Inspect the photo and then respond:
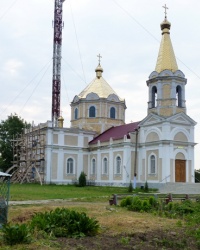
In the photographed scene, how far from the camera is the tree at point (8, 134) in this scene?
55156 mm

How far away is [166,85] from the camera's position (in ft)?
121

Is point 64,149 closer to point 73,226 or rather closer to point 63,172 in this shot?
point 63,172

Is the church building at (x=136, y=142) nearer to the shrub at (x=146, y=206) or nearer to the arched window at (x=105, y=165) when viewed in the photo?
the arched window at (x=105, y=165)

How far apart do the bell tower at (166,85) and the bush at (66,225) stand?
27.5 m

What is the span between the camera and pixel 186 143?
119ft

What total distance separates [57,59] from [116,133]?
12823 millimetres

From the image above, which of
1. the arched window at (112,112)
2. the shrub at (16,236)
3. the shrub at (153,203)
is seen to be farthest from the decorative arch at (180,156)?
the shrub at (16,236)

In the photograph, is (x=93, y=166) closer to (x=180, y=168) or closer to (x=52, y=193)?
(x=180, y=168)

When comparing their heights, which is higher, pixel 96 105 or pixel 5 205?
pixel 96 105

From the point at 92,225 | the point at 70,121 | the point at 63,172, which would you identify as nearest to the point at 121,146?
the point at 63,172

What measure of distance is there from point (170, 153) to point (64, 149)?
13406 millimetres

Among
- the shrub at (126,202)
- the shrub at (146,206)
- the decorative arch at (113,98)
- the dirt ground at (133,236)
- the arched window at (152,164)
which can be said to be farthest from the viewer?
the decorative arch at (113,98)

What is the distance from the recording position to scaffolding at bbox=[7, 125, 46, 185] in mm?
43562

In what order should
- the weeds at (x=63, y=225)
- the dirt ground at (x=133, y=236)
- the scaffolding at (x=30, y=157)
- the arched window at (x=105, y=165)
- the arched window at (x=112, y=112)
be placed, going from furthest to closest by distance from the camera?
the arched window at (x=112, y=112)
the scaffolding at (x=30, y=157)
the arched window at (x=105, y=165)
the weeds at (x=63, y=225)
the dirt ground at (x=133, y=236)
